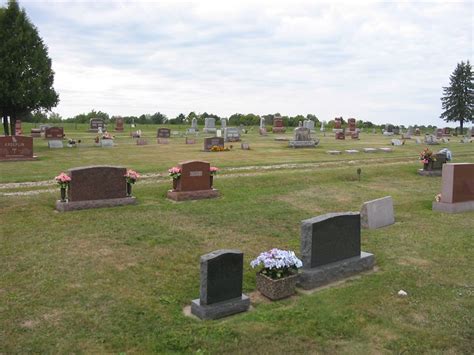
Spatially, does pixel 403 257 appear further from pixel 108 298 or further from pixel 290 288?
pixel 108 298

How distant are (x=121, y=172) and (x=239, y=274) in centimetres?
799

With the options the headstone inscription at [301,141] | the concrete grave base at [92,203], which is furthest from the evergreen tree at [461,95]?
the concrete grave base at [92,203]

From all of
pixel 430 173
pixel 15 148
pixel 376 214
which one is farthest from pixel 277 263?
pixel 15 148

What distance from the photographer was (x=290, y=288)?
25.2ft

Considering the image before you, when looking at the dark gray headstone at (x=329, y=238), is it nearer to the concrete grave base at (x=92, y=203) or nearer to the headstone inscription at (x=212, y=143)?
the concrete grave base at (x=92, y=203)

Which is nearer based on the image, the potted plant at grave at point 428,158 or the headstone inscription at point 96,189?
the headstone inscription at point 96,189

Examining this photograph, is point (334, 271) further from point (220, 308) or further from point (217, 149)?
point (217, 149)

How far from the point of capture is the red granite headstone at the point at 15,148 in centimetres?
2466

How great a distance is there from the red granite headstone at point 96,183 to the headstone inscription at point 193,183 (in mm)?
1866

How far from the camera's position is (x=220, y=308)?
269 inches

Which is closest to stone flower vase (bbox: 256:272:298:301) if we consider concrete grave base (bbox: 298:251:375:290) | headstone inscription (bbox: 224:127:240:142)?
concrete grave base (bbox: 298:251:375:290)

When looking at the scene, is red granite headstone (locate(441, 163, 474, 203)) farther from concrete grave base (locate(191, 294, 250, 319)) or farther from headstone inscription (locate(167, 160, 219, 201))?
concrete grave base (locate(191, 294, 250, 319))

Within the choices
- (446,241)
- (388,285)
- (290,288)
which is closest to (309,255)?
(290,288)

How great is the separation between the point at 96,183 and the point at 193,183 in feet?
10.8
